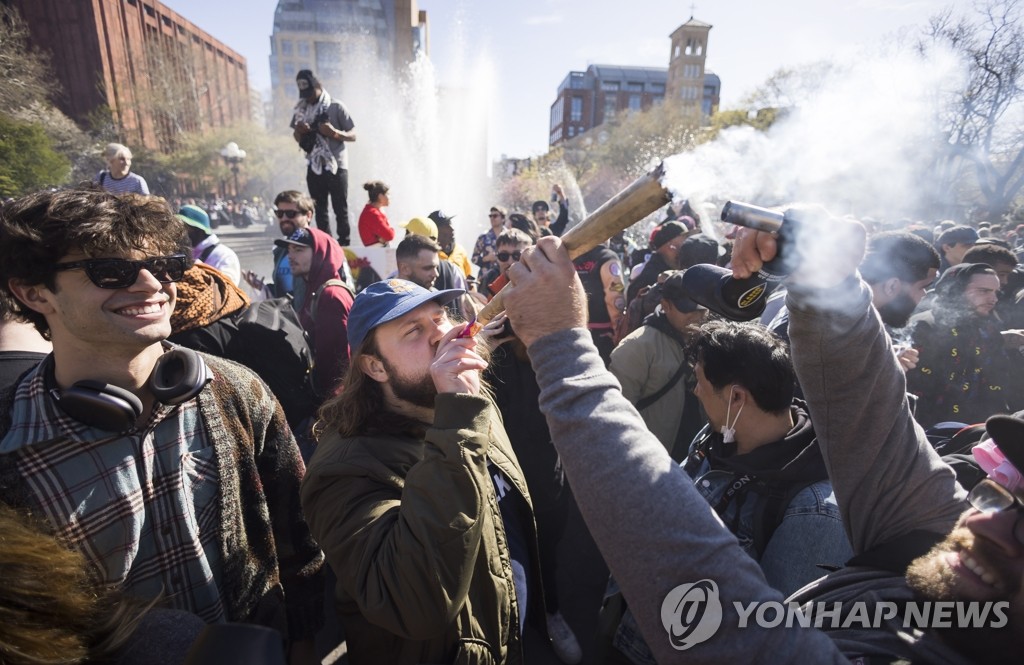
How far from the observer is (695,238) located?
4.73 meters

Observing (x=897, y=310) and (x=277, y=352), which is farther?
(x=277, y=352)

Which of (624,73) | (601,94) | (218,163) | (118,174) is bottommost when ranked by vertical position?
(118,174)

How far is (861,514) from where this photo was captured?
1474mm

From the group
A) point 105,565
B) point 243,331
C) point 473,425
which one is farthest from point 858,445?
point 243,331

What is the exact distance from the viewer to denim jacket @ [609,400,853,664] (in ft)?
5.85

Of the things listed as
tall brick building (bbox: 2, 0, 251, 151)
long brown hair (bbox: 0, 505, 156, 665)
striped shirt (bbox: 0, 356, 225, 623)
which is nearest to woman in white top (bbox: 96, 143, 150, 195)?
striped shirt (bbox: 0, 356, 225, 623)

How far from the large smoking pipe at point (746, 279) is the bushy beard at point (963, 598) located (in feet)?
2.15

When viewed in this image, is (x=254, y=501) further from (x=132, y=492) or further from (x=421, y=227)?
(x=421, y=227)

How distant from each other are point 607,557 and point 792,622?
336 mm

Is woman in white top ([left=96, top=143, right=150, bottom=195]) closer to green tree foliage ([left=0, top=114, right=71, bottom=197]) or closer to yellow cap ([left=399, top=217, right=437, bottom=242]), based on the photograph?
green tree foliage ([left=0, top=114, right=71, bottom=197])

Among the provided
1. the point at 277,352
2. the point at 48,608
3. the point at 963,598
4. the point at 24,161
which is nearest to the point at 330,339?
the point at 277,352

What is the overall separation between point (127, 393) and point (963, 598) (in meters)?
2.20

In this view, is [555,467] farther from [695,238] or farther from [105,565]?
[695,238]

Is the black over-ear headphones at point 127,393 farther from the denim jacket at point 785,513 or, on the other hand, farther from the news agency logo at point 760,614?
the denim jacket at point 785,513
